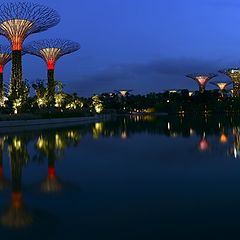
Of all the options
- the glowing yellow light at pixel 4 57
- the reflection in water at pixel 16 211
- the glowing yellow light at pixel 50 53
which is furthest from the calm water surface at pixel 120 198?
the glowing yellow light at pixel 4 57

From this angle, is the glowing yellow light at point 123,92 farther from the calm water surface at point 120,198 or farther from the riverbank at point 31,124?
the calm water surface at point 120,198

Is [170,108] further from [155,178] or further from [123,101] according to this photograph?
[155,178]

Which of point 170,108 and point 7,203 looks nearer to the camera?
point 7,203

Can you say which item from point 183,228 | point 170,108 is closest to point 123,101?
point 170,108

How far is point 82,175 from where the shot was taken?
885 cm

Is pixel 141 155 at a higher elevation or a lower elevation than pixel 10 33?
lower

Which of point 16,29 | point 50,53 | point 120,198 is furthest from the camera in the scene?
point 50,53

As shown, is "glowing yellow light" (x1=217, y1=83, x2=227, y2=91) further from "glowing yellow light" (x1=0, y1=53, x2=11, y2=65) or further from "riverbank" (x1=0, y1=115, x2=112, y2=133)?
"glowing yellow light" (x1=0, y1=53, x2=11, y2=65)

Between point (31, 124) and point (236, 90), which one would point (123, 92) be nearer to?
point (236, 90)

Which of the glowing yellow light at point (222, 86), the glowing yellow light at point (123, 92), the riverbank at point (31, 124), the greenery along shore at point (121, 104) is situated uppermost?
the glowing yellow light at point (123, 92)

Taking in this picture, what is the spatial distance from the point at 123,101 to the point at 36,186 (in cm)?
11834

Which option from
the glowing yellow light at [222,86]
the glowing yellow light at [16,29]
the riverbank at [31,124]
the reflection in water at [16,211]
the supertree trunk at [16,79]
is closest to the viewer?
the reflection in water at [16,211]

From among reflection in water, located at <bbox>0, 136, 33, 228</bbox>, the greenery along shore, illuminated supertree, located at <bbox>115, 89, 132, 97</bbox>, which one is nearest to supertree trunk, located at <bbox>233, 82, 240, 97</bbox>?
the greenery along shore

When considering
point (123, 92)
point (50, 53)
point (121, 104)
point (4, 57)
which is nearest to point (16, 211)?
point (50, 53)
